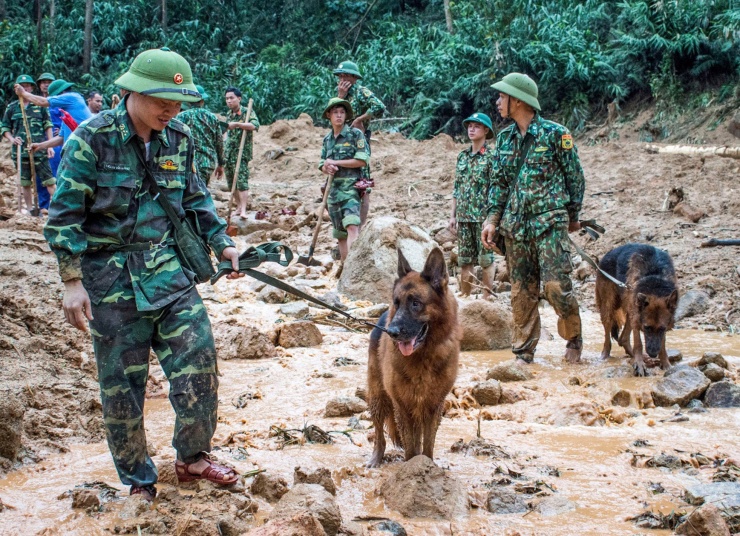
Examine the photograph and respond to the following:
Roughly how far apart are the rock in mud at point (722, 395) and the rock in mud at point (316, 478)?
3131 mm

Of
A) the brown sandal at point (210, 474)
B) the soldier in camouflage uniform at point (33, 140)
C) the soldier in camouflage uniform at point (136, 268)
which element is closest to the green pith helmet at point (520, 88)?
the soldier in camouflage uniform at point (136, 268)

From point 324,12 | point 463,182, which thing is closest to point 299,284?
point 463,182

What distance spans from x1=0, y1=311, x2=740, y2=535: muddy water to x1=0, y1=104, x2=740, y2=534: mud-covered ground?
13 mm

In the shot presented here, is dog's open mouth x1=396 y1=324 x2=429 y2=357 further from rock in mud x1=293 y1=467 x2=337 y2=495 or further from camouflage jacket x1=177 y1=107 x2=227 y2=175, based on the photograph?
camouflage jacket x1=177 y1=107 x2=227 y2=175

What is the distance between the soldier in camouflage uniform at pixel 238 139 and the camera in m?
13.1

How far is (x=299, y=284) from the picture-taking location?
10352 mm

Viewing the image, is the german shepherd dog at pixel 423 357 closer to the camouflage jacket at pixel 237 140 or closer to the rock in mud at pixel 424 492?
the rock in mud at pixel 424 492

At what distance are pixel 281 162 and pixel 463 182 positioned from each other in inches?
456

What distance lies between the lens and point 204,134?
37.7 ft

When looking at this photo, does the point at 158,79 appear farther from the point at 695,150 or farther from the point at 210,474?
the point at 695,150

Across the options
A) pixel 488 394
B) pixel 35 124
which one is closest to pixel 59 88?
pixel 35 124

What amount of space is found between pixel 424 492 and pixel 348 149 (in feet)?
24.0

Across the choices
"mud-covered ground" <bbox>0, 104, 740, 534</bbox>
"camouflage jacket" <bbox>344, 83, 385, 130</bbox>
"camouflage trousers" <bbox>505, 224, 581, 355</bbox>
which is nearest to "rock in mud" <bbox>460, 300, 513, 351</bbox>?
"mud-covered ground" <bbox>0, 104, 740, 534</bbox>

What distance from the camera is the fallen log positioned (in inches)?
543
